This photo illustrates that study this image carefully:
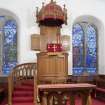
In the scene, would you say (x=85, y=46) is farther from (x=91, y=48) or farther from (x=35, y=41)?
(x=35, y=41)

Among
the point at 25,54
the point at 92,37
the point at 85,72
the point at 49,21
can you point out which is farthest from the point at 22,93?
the point at 92,37

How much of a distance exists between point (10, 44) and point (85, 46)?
3324mm

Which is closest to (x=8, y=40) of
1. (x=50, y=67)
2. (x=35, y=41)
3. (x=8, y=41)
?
(x=8, y=41)

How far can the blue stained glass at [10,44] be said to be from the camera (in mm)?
11859

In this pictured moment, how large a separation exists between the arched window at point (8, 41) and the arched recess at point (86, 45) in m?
2.60

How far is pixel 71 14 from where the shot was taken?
37.7 ft

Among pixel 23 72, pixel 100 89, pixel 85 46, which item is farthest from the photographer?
pixel 85 46

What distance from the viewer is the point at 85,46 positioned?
12.4 m

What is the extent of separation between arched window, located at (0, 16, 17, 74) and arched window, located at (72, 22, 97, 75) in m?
2.65

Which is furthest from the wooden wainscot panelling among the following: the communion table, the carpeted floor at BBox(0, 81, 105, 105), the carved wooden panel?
the communion table

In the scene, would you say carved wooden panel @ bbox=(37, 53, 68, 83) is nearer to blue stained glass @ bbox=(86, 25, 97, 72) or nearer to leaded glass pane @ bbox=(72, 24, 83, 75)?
leaded glass pane @ bbox=(72, 24, 83, 75)

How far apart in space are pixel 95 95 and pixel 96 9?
3718mm

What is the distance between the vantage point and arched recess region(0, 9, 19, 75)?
11.8m

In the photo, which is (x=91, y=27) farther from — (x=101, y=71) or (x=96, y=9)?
(x=101, y=71)
